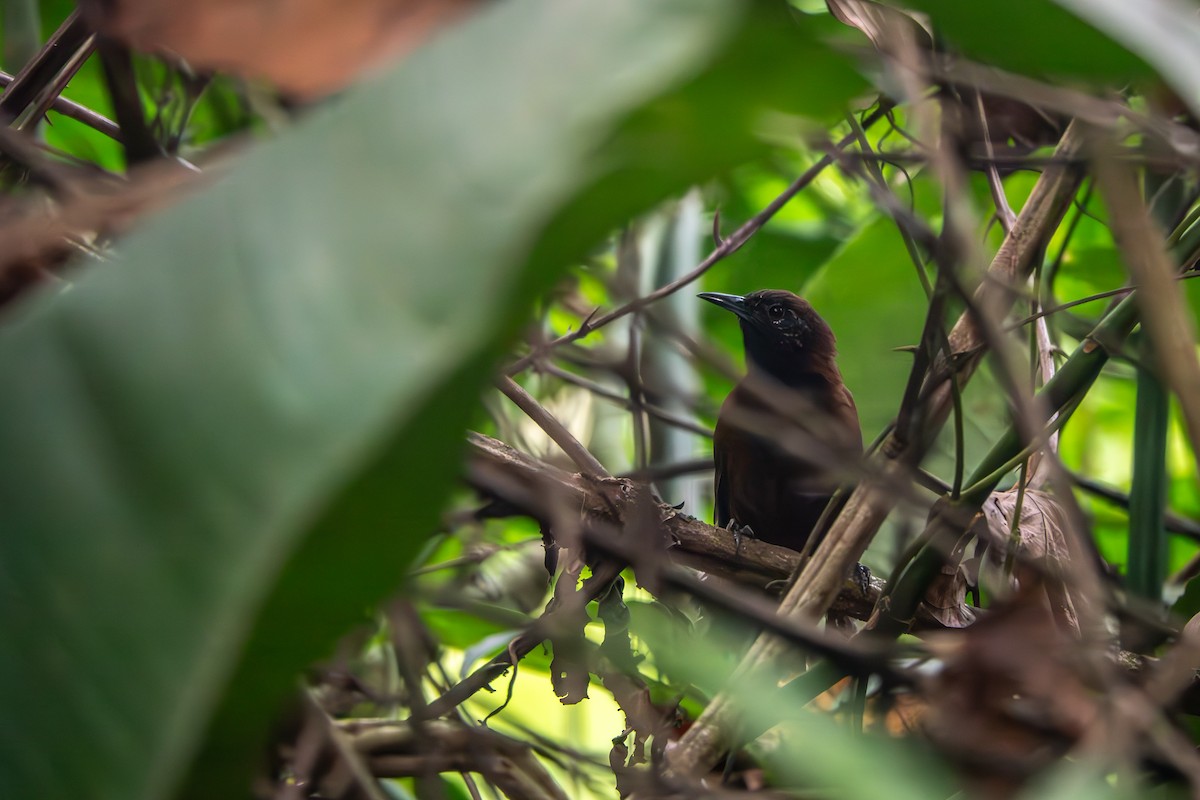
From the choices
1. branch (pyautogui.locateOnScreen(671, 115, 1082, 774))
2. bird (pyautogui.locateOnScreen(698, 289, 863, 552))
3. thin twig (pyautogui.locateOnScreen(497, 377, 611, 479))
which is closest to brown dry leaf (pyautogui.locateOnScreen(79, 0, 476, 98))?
branch (pyautogui.locateOnScreen(671, 115, 1082, 774))

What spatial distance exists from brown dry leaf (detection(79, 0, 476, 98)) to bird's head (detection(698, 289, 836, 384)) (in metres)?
3.40

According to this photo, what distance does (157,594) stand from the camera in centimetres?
51

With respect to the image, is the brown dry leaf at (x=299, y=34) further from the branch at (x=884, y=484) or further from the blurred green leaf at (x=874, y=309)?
the blurred green leaf at (x=874, y=309)

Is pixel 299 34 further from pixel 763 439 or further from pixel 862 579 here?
pixel 763 439

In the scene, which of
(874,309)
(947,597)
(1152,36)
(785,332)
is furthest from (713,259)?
(785,332)

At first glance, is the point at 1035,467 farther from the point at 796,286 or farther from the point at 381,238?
the point at 796,286

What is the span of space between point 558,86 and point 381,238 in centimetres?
12

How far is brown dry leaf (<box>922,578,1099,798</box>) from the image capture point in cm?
79

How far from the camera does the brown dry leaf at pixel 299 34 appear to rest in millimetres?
577

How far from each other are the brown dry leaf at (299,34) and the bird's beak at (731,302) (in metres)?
3.03

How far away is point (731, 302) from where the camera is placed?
3830mm

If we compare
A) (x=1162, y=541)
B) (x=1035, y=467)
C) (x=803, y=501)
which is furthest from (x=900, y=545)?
(x=803, y=501)

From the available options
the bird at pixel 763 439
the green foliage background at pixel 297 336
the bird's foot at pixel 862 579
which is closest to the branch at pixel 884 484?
the green foliage background at pixel 297 336

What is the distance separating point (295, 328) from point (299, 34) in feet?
0.65
